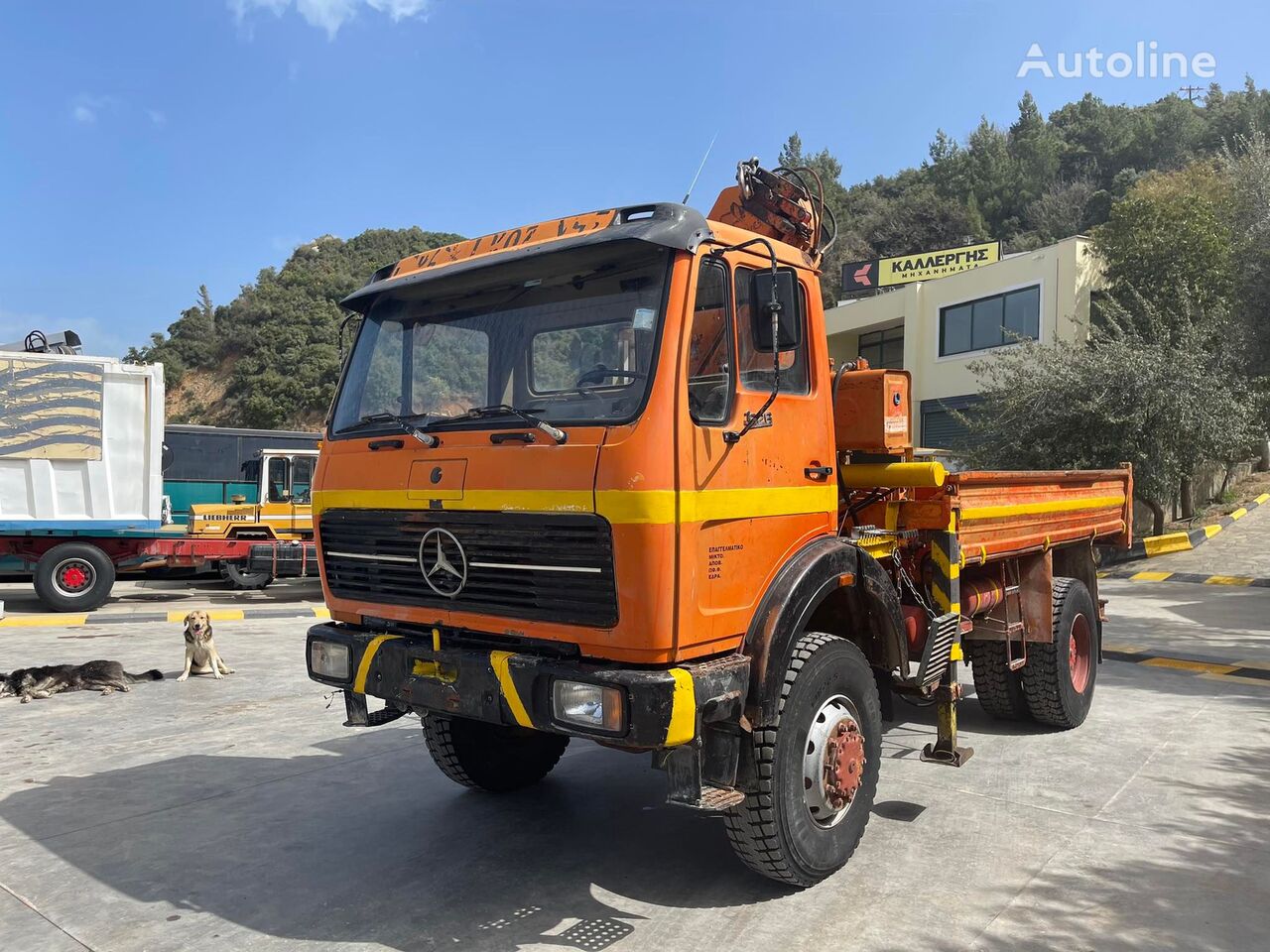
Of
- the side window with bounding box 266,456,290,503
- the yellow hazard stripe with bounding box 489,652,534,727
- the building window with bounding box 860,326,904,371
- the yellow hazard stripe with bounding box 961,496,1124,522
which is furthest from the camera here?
the building window with bounding box 860,326,904,371

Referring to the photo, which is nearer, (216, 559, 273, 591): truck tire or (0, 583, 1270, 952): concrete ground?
(0, 583, 1270, 952): concrete ground

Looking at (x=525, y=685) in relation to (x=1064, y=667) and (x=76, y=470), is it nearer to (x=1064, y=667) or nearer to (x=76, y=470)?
(x=1064, y=667)

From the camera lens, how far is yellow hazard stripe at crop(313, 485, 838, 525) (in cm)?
320

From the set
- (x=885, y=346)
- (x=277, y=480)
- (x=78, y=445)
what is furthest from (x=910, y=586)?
(x=885, y=346)

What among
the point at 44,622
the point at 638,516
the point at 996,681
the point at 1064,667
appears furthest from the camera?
the point at 44,622

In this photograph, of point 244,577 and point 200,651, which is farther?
point 244,577

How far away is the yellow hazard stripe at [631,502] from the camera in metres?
3.20

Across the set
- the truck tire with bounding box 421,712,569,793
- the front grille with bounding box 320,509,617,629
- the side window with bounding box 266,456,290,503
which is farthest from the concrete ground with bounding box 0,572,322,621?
the front grille with bounding box 320,509,617,629

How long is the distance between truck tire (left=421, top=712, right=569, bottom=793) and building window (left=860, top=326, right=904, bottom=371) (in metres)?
27.8

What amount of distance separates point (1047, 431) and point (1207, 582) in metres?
→ 4.26

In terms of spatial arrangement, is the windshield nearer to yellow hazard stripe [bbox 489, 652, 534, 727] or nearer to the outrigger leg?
yellow hazard stripe [bbox 489, 652, 534, 727]

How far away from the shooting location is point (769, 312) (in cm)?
356

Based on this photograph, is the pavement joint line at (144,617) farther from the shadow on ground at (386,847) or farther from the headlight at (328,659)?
the headlight at (328,659)

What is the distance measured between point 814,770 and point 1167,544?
1683 centimetres
